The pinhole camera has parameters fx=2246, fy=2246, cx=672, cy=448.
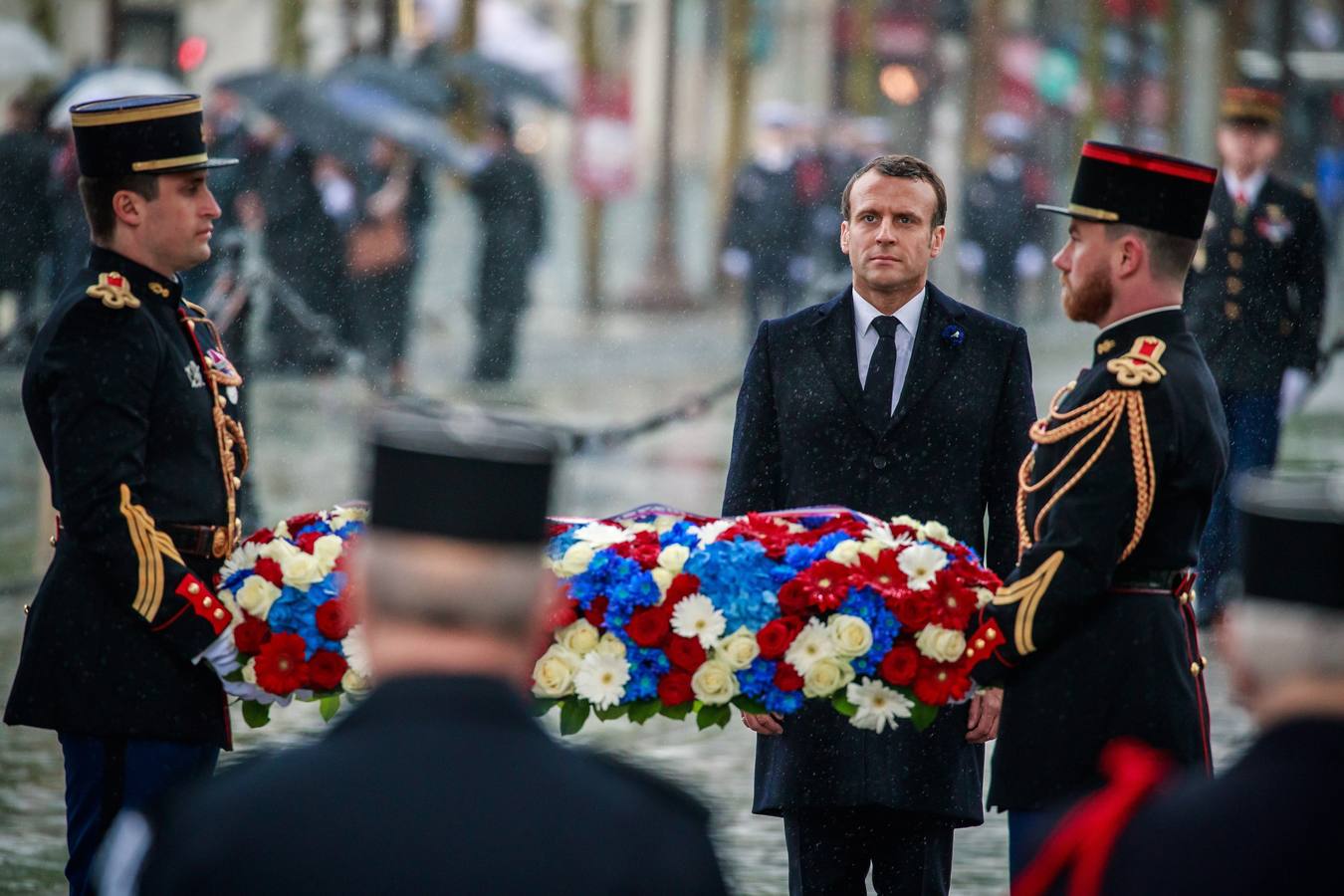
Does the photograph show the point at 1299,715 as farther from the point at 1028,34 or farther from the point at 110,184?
the point at 1028,34

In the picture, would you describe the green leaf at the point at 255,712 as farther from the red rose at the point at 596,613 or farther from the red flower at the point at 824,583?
the red flower at the point at 824,583

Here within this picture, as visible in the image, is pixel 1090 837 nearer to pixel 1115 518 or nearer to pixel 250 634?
pixel 1115 518

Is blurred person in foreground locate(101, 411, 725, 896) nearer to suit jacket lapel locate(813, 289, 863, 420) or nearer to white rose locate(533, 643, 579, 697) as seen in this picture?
white rose locate(533, 643, 579, 697)

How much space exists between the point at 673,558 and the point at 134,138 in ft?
4.43

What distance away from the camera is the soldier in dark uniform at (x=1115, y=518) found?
13.0 ft

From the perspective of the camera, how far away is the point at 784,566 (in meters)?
4.38

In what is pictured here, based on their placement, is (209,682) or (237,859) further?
(209,682)

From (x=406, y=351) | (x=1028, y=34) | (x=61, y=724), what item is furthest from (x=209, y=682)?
(x=1028, y=34)

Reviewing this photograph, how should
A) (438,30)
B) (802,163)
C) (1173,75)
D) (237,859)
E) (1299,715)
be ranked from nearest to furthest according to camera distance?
(237,859) < (1299,715) < (802,163) < (438,30) < (1173,75)

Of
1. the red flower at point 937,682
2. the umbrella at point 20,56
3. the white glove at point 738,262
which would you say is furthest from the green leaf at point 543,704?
the white glove at point 738,262

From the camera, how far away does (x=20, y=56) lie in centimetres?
2047

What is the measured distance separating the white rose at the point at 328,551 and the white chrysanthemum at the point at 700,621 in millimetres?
678

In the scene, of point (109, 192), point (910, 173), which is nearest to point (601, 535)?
point (910, 173)

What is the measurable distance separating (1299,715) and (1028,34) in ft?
124
